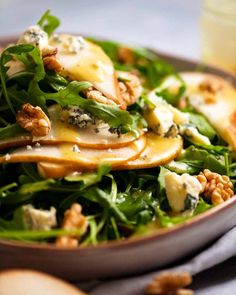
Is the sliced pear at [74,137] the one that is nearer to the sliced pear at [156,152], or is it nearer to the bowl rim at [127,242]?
the sliced pear at [156,152]

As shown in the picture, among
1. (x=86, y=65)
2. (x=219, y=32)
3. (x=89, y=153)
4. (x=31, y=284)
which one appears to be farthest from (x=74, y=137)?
(x=219, y=32)

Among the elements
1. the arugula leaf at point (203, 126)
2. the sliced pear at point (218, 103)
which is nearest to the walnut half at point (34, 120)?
the arugula leaf at point (203, 126)

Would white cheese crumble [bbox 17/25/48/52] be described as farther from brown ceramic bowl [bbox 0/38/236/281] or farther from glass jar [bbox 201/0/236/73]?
glass jar [bbox 201/0/236/73]

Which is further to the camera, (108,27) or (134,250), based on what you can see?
(108,27)

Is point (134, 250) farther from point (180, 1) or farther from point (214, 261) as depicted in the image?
point (180, 1)

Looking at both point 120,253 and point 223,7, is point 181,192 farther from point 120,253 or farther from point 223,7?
point 223,7

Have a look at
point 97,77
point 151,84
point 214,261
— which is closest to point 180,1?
point 151,84

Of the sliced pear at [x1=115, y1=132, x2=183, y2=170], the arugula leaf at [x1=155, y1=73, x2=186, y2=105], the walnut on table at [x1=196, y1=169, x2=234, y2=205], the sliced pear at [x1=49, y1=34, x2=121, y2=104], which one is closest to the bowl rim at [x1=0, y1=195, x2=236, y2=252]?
the walnut on table at [x1=196, y1=169, x2=234, y2=205]
